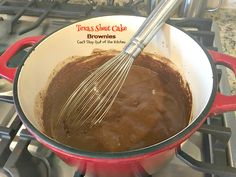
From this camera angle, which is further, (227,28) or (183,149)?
(227,28)

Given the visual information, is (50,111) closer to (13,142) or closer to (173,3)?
(13,142)

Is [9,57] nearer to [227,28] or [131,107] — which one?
[131,107]

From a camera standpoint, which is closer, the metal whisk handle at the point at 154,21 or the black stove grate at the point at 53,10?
the metal whisk handle at the point at 154,21

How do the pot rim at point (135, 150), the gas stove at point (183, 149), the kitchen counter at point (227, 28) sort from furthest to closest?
the kitchen counter at point (227, 28)
the gas stove at point (183, 149)
the pot rim at point (135, 150)

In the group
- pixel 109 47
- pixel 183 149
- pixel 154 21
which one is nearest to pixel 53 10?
pixel 109 47

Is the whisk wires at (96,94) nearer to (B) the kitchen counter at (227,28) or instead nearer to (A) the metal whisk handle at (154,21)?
(A) the metal whisk handle at (154,21)

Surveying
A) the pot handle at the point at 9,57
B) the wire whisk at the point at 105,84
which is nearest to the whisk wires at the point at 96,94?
the wire whisk at the point at 105,84
